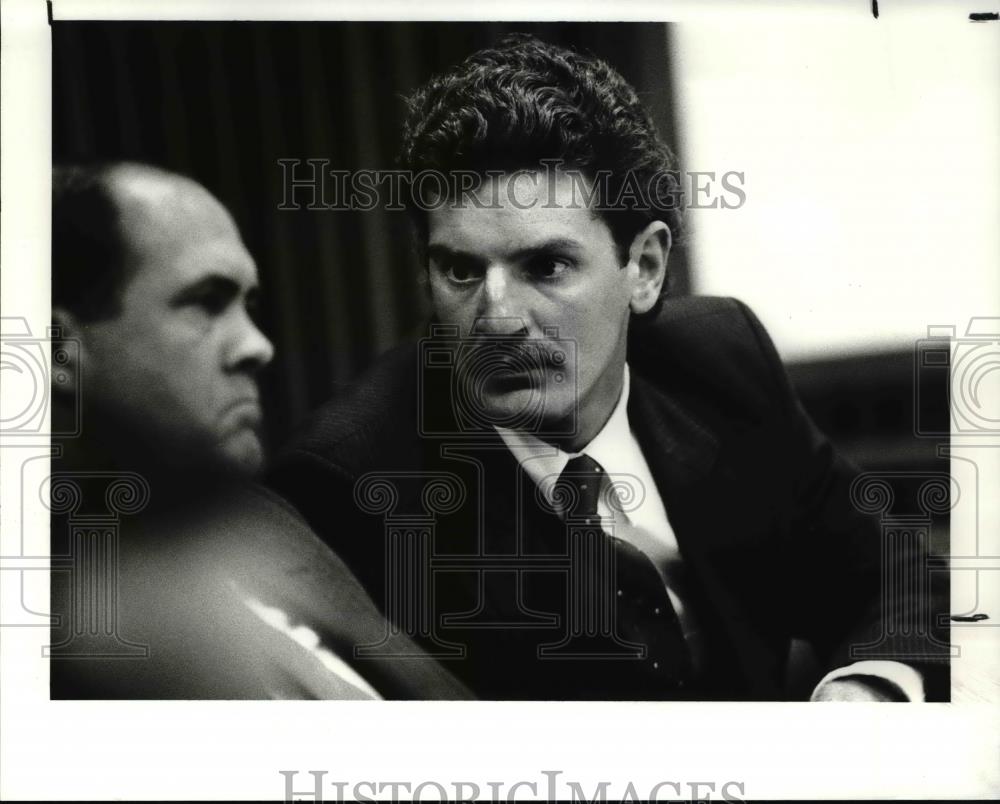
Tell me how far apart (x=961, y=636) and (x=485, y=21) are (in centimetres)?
231

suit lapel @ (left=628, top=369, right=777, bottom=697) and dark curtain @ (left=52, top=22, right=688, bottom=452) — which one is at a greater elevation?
dark curtain @ (left=52, top=22, right=688, bottom=452)

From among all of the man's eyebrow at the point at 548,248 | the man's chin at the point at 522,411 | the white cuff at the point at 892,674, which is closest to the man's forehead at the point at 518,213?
the man's eyebrow at the point at 548,248

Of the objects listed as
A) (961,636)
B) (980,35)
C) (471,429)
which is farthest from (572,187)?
(961,636)

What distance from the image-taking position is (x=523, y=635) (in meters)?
3.20

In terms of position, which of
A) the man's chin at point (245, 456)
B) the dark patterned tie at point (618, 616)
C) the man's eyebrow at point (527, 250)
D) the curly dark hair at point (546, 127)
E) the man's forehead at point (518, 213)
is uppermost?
the curly dark hair at point (546, 127)

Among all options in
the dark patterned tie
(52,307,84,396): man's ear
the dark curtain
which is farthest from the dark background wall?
the dark patterned tie

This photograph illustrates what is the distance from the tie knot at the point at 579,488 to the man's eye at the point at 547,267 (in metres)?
0.55

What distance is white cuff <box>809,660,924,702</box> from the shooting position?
323cm

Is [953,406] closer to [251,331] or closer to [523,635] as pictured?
[523,635]

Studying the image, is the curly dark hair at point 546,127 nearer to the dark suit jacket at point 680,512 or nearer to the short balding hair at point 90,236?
the dark suit jacket at point 680,512

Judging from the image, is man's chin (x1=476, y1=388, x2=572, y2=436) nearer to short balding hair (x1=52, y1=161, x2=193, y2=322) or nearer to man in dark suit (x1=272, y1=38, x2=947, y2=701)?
man in dark suit (x1=272, y1=38, x2=947, y2=701)

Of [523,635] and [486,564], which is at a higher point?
[486,564]

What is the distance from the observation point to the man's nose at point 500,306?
125 inches

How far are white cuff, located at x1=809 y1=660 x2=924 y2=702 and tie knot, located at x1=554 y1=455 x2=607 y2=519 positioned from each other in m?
0.87
